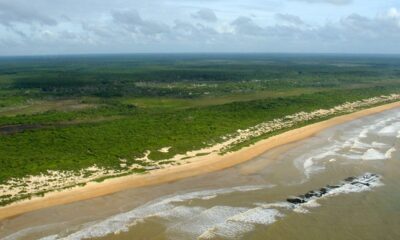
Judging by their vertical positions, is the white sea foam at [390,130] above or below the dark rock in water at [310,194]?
below

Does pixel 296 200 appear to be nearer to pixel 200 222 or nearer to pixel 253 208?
pixel 253 208

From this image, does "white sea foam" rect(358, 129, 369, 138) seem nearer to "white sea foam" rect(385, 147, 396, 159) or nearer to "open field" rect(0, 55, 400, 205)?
"white sea foam" rect(385, 147, 396, 159)

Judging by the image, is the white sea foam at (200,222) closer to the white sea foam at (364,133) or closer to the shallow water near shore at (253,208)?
the shallow water near shore at (253,208)

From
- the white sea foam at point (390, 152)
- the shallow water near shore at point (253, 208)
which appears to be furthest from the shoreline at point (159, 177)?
the white sea foam at point (390, 152)

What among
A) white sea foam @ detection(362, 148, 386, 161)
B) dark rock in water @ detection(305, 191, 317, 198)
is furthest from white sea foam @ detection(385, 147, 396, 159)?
dark rock in water @ detection(305, 191, 317, 198)

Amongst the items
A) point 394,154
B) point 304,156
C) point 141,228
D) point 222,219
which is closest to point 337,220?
point 222,219

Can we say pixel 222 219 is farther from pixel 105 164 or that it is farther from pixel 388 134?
pixel 388 134
